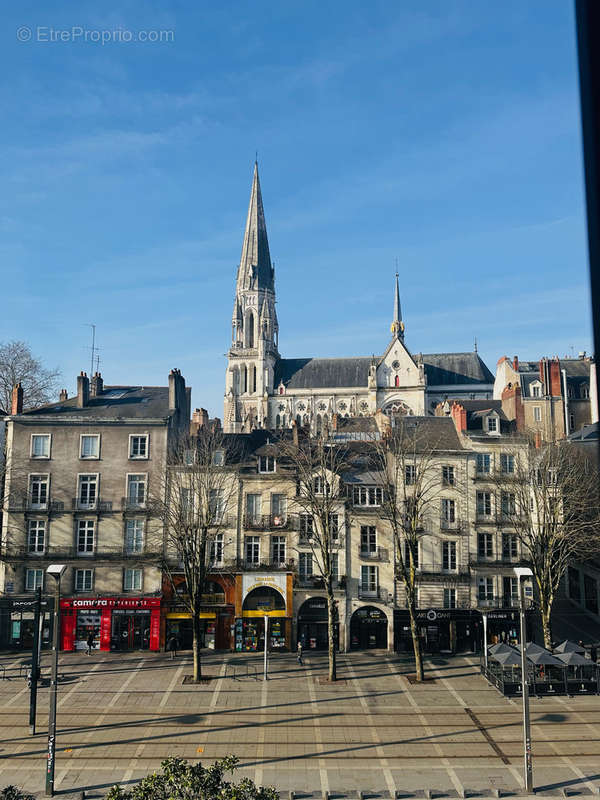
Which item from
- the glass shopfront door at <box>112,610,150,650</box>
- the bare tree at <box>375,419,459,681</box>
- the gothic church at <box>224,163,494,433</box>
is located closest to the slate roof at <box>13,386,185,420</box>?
the glass shopfront door at <box>112,610,150,650</box>

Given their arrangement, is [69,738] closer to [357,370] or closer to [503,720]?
[503,720]

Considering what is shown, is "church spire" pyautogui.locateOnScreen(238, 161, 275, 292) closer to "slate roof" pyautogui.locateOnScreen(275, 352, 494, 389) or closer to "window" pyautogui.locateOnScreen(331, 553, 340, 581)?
"slate roof" pyautogui.locateOnScreen(275, 352, 494, 389)

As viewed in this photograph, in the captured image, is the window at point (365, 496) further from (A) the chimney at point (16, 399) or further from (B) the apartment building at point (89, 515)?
(A) the chimney at point (16, 399)

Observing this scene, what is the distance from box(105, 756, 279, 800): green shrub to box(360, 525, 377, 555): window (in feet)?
87.0

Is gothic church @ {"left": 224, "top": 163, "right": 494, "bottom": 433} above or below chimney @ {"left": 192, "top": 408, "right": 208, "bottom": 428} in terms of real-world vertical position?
above

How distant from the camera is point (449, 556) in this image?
42375mm

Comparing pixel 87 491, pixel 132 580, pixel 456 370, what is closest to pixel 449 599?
pixel 132 580

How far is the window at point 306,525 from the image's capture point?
41344 mm

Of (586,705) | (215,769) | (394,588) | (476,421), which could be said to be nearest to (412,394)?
(476,421)

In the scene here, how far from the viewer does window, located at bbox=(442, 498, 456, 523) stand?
42844 mm

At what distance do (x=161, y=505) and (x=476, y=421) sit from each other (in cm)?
2139

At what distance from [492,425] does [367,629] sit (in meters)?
15.1

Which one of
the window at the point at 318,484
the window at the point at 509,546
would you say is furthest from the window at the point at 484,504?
the window at the point at 318,484

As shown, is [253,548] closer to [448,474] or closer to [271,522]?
[271,522]
